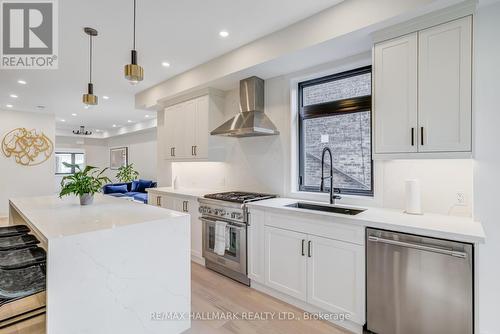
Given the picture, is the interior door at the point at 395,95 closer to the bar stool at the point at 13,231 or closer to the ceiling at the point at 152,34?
the ceiling at the point at 152,34

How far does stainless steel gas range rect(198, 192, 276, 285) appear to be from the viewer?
291 cm

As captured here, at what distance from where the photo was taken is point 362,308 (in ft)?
6.58

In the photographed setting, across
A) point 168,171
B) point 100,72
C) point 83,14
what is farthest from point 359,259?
point 100,72

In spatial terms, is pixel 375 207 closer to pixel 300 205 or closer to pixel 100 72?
pixel 300 205

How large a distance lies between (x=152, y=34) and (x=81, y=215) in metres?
2.11

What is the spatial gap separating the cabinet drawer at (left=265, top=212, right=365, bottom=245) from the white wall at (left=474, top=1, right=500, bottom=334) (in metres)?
0.92

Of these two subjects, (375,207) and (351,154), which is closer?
(375,207)

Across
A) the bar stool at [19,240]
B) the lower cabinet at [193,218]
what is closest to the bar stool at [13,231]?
the bar stool at [19,240]

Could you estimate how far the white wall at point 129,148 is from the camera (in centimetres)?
878

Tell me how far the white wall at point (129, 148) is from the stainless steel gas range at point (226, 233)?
234 inches

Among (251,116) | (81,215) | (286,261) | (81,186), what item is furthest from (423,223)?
(81,186)

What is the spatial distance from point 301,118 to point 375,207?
1.44m

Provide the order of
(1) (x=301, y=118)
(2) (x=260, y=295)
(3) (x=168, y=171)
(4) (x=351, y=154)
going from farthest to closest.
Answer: (3) (x=168, y=171)
(1) (x=301, y=118)
(4) (x=351, y=154)
(2) (x=260, y=295)

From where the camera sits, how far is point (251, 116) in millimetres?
3232
